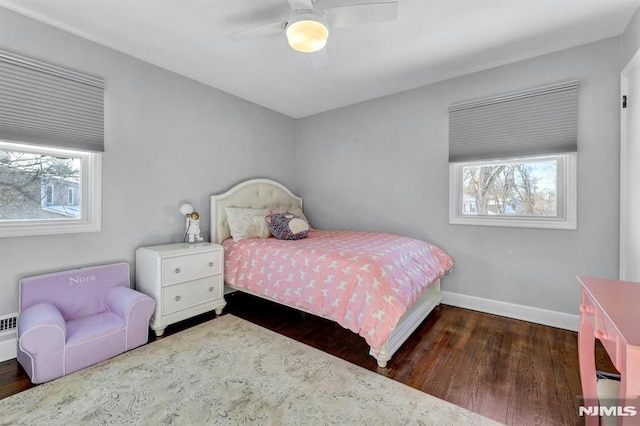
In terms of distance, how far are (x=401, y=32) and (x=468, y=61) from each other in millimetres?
905

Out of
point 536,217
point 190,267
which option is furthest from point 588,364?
point 190,267

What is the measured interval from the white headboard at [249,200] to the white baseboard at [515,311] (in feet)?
7.82

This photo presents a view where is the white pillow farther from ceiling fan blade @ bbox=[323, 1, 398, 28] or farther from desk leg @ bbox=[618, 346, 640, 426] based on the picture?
desk leg @ bbox=[618, 346, 640, 426]

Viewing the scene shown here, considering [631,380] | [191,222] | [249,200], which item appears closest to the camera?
[631,380]

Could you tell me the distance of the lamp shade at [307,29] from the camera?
162 centimetres

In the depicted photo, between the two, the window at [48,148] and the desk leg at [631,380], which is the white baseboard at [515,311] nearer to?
the desk leg at [631,380]

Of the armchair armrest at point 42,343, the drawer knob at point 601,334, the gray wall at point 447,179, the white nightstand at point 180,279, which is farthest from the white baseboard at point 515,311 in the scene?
the armchair armrest at point 42,343

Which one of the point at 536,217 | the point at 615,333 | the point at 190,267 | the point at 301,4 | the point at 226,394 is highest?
the point at 301,4

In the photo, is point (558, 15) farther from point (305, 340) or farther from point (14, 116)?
point (14, 116)

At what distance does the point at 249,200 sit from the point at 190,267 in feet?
4.02

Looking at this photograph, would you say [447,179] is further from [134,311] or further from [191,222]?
[134,311]

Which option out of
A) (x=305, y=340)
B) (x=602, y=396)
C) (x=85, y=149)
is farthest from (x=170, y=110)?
(x=602, y=396)

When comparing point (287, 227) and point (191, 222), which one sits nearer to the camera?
point (191, 222)

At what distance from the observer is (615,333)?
0.86 m
